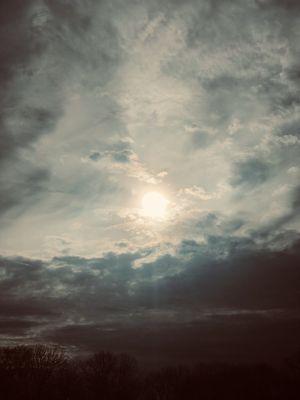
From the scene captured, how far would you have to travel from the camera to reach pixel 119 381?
85.5 meters

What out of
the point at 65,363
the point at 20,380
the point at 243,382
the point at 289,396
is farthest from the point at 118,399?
the point at 289,396

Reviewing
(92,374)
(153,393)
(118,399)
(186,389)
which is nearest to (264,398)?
(186,389)

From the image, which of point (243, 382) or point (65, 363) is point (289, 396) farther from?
point (65, 363)

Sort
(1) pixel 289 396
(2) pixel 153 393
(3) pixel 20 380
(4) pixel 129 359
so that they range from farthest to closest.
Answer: (4) pixel 129 359, (2) pixel 153 393, (1) pixel 289 396, (3) pixel 20 380

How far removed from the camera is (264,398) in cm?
8075

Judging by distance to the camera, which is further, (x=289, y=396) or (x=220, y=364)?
(x=220, y=364)

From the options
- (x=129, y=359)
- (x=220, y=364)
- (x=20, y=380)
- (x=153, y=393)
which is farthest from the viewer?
(x=220, y=364)

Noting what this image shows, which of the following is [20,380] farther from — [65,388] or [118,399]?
[118,399]

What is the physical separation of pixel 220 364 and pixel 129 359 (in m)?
27.6

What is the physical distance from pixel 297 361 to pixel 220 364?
24.1 metres

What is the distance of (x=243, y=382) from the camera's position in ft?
290

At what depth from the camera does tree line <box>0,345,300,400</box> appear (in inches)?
2987

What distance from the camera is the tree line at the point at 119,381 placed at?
75875 millimetres

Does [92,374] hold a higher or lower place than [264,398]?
higher
